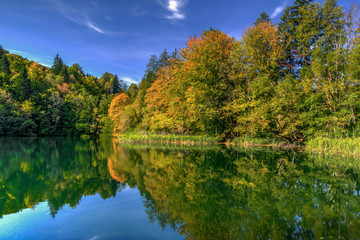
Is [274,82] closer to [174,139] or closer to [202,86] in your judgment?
[202,86]

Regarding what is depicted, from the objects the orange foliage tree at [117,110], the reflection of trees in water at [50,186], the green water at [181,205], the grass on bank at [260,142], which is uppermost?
the orange foliage tree at [117,110]

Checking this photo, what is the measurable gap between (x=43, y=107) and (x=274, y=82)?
1803 inches

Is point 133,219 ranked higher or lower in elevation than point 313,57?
lower

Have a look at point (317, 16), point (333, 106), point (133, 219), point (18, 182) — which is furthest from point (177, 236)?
point (317, 16)

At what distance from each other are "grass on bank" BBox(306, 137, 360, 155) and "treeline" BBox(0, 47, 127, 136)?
39.9 m

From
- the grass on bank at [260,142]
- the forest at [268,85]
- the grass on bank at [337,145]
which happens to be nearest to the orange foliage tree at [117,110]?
the forest at [268,85]

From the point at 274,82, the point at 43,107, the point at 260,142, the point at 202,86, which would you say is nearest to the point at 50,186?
the point at 202,86

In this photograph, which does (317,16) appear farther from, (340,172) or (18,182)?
(18,182)

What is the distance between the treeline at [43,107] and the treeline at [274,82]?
26480 millimetres

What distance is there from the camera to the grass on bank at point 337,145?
1331 centimetres

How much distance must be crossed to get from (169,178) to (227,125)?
18894 mm

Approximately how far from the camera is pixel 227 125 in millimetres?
25484

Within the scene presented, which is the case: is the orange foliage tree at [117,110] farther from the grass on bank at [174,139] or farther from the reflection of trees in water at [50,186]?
the reflection of trees in water at [50,186]

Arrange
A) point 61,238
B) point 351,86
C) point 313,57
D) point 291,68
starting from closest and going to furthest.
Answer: point 61,238, point 351,86, point 313,57, point 291,68
